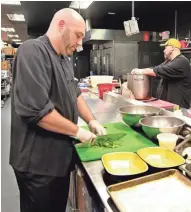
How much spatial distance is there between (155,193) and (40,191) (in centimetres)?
77

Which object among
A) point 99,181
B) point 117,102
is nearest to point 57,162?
point 99,181

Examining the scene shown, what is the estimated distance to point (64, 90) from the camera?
1493 mm

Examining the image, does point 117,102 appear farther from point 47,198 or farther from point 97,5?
point 97,5

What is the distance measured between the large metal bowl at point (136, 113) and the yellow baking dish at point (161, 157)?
1.73 ft

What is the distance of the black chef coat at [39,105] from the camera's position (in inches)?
52.1

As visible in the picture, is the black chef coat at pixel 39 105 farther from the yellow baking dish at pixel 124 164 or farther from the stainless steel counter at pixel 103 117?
the yellow baking dish at pixel 124 164

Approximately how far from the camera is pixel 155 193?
1030 mm

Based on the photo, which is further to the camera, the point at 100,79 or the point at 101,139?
the point at 100,79

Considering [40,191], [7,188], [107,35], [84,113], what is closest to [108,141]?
[84,113]

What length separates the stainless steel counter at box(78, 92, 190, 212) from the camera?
1.06 metres

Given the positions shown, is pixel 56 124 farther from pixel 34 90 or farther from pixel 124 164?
pixel 124 164

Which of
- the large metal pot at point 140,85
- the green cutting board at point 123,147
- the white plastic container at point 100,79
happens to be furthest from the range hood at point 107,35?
the green cutting board at point 123,147

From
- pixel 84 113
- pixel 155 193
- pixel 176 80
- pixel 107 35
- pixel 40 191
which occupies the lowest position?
pixel 40 191

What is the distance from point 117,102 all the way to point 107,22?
7.06 metres
